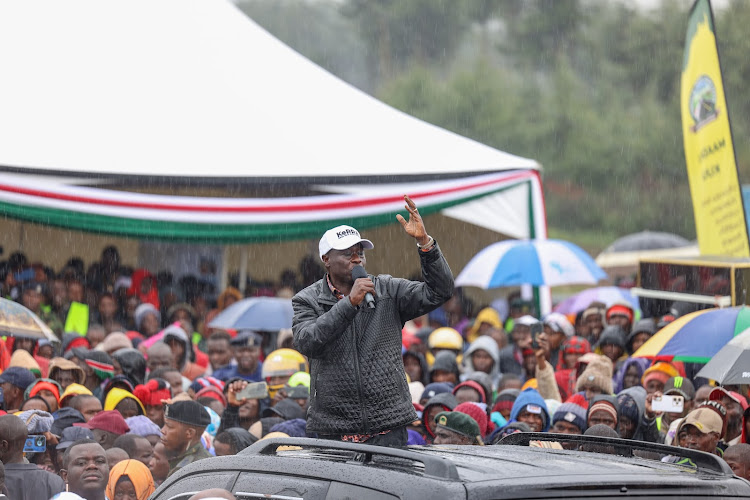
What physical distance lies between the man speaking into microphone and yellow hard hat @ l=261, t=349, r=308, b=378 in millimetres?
3973

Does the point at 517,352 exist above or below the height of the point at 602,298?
below

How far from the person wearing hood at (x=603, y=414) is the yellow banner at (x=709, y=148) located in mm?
3792

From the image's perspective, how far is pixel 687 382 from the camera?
781cm

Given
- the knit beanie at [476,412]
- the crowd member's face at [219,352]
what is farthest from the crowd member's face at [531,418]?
the crowd member's face at [219,352]

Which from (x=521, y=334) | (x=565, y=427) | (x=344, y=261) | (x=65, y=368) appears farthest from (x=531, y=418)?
(x=521, y=334)

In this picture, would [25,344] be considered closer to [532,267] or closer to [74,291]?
[74,291]

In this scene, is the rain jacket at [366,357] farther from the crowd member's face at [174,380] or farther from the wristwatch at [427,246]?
the crowd member's face at [174,380]

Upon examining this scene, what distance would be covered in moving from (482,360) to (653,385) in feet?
6.89

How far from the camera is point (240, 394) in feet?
23.7

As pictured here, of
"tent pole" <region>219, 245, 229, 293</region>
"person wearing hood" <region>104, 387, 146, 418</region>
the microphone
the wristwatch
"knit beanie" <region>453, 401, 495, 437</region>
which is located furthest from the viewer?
"tent pole" <region>219, 245, 229, 293</region>

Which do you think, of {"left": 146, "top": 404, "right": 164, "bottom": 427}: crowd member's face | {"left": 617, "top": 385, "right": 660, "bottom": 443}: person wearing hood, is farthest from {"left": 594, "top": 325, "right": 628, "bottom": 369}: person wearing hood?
{"left": 146, "top": 404, "right": 164, "bottom": 427}: crowd member's face

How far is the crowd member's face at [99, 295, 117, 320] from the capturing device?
12.1m

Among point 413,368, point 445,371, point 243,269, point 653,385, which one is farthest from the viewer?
point 243,269

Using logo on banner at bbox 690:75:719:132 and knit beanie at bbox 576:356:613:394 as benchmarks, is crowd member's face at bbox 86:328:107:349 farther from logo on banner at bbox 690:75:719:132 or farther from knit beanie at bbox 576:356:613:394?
logo on banner at bbox 690:75:719:132
